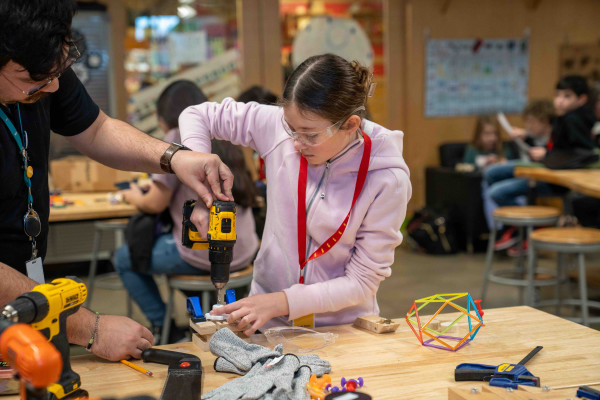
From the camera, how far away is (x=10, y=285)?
4.74 feet

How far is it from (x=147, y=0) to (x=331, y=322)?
5.80 m

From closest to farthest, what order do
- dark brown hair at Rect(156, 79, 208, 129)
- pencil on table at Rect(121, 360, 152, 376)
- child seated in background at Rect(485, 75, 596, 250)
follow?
1. pencil on table at Rect(121, 360, 152, 376)
2. dark brown hair at Rect(156, 79, 208, 129)
3. child seated in background at Rect(485, 75, 596, 250)

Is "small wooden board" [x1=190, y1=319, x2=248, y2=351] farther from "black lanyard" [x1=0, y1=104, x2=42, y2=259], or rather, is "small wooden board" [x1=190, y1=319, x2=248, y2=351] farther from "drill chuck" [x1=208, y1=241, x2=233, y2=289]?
"black lanyard" [x1=0, y1=104, x2=42, y2=259]

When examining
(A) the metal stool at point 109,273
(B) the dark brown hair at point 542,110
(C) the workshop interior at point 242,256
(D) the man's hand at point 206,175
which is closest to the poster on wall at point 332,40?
(B) the dark brown hair at point 542,110

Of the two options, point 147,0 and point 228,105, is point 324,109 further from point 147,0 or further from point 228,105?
point 147,0

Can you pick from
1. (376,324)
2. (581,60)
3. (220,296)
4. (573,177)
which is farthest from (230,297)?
(581,60)

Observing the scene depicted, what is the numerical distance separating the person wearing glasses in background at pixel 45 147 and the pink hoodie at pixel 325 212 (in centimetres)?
18

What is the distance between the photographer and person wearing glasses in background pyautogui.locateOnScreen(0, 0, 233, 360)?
1.41m

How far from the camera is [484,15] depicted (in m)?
8.38

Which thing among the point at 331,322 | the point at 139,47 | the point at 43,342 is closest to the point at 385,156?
the point at 331,322

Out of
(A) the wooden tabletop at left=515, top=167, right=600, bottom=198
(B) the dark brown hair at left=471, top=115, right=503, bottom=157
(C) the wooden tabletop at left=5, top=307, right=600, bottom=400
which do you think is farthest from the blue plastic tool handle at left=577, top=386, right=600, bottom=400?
(B) the dark brown hair at left=471, top=115, right=503, bottom=157

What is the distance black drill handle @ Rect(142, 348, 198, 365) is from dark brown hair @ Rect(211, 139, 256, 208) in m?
1.69

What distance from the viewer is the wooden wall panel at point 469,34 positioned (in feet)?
26.5

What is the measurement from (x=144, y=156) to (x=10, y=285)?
2.04 ft
